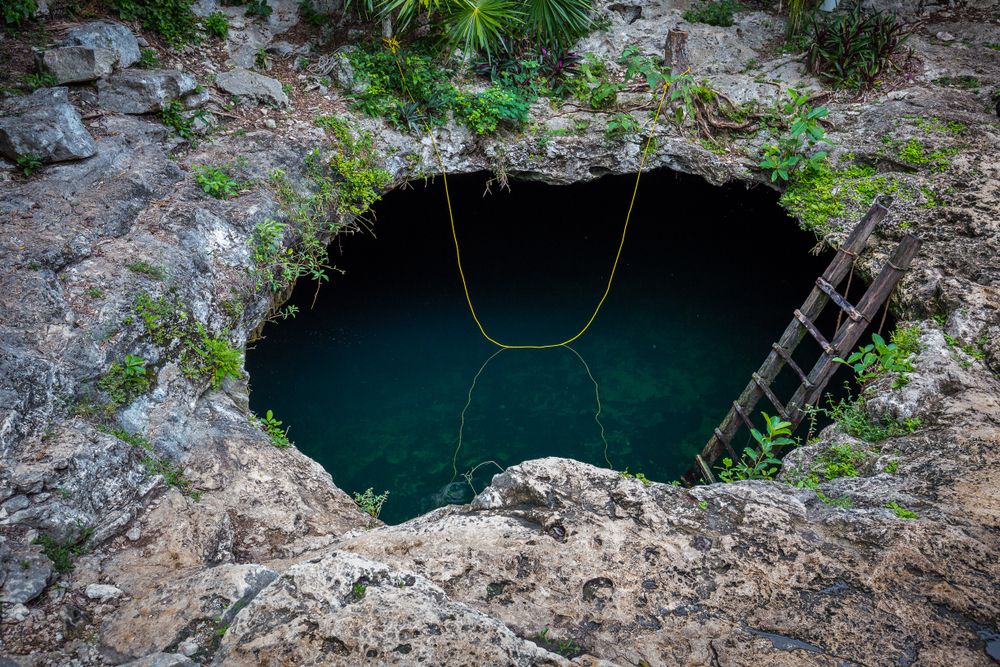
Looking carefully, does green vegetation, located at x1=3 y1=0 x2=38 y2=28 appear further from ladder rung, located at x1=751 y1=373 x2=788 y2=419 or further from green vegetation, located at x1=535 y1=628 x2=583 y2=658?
ladder rung, located at x1=751 y1=373 x2=788 y2=419

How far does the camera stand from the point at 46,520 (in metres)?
3.31

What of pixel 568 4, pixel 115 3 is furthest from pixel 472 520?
pixel 115 3

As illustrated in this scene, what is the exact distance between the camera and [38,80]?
5.45 m

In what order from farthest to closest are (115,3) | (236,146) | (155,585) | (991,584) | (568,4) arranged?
(568,4), (115,3), (236,146), (155,585), (991,584)

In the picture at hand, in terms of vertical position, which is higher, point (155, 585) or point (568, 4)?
point (568, 4)

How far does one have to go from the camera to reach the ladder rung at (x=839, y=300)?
196 inches

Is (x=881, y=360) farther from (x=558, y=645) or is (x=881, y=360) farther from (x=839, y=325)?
(x=558, y=645)

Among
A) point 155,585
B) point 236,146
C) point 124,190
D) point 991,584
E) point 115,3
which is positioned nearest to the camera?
point 991,584

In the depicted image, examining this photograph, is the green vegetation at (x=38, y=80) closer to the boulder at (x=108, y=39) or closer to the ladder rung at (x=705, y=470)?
the boulder at (x=108, y=39)

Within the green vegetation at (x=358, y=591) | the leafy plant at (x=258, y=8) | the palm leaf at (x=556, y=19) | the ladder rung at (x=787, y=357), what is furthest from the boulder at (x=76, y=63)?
the ladder rung at (x=787, y=357)

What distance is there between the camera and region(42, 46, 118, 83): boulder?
5531 mm

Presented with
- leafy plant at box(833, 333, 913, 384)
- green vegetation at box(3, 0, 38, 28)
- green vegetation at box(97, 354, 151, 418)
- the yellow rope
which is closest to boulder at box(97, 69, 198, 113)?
green vegetation at box(3, 0, 38, 28)

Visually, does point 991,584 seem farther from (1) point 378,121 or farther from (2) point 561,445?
(1) point 378,121

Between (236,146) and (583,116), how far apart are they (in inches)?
150
